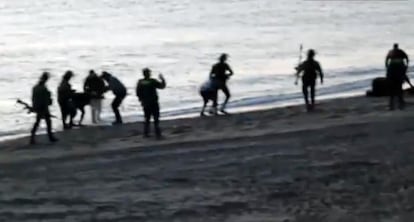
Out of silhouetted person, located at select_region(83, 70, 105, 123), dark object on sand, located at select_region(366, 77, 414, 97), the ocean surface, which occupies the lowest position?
the ocean surface

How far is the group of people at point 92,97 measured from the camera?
62.7 ft

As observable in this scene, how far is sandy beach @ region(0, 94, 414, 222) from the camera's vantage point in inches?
484

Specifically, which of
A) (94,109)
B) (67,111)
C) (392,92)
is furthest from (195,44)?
(392,92)

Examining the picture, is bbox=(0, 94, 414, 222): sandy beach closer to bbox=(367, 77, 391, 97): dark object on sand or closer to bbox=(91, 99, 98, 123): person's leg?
bbox=(91, 99, 98, 123): person's leg

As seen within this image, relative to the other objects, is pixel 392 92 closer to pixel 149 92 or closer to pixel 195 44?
pixel 149 92

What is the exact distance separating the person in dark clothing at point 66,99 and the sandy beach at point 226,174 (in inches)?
36.3

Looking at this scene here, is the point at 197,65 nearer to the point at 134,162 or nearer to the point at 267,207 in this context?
the point at 134,162

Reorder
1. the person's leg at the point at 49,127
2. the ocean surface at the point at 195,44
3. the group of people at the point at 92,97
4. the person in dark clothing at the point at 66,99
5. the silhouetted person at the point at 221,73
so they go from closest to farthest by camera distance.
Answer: the group of people at the point at 92,97, the person's leg at the point at 49,127, the person in dark clothing at the point at 66,99, the silhouetted person at the point at 221,73, the ocean surface at the point at 195,44

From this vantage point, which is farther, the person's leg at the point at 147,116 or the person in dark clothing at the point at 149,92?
the person's leg at the point at 147,116

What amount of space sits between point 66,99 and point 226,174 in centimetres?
813

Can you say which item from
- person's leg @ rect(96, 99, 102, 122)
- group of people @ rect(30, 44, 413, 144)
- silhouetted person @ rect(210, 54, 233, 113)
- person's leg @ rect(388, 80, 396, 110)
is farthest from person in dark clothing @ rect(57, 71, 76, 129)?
person's leg @ rect(388, 80, 396, 110)

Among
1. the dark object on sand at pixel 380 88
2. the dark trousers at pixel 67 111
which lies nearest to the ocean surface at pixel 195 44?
the dark trousers at pixel 67 111

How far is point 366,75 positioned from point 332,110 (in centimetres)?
1768

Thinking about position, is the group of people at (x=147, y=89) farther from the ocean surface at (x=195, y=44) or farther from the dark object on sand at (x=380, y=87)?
the dark object on sand at (x=380, y=87)
